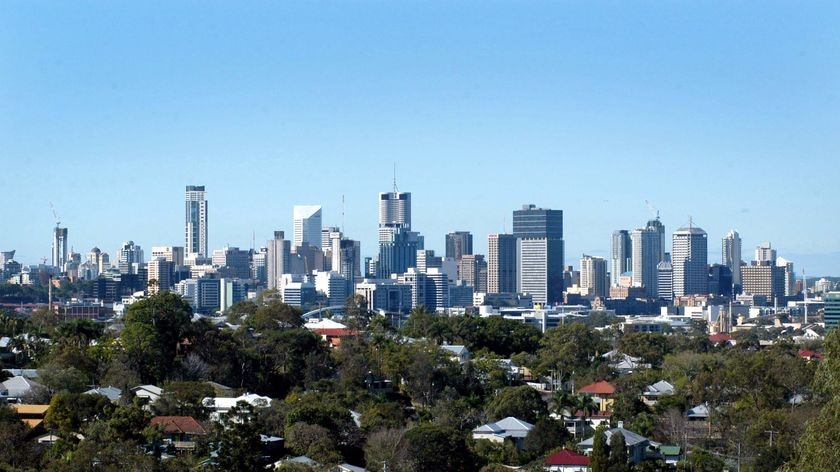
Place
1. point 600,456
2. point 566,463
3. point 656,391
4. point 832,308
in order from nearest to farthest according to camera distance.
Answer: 1. point 600,456
2. point 566,463
3. point 656,391
4. point 832,308

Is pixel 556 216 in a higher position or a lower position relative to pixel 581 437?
higher

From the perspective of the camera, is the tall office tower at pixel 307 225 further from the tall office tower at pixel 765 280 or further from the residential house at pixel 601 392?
the residential house at pixel 601 392

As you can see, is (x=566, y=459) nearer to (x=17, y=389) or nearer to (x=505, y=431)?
(x=505, y=431)

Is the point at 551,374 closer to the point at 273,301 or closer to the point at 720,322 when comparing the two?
the point at 273,301

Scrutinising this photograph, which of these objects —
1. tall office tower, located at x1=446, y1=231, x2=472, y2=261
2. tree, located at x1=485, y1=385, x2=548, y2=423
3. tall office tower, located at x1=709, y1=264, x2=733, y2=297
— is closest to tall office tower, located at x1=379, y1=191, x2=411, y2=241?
tall office tower, located at x1=446, y1=231, x2=472, y2=261

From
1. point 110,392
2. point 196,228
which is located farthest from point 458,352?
point 196,228

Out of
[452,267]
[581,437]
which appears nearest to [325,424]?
[581,437]
